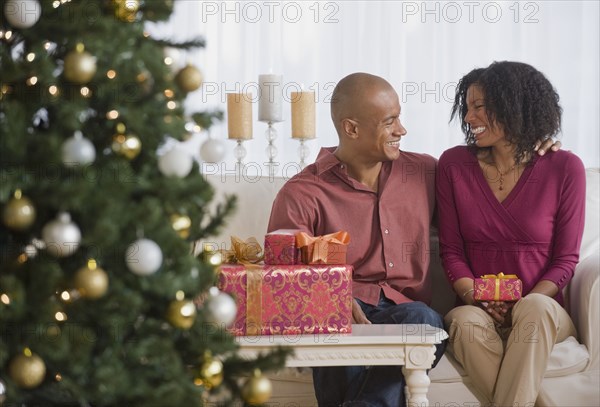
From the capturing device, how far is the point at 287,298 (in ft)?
8.07

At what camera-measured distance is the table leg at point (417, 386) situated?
7.94ft

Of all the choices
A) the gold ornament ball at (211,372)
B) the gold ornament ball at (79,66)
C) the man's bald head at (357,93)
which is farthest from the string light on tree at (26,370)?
the man's bald head at (357,93)

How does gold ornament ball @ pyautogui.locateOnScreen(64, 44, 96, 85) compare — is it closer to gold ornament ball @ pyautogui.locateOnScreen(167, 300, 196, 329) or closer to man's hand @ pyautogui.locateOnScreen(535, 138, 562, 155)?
gold ornament ball @ pyautogui.locateOnScreen(167, 300, 196, 329)

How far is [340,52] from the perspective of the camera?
14.4ft

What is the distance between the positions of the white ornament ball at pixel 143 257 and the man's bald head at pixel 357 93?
5.43 feet

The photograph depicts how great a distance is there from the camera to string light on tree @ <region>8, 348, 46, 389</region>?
4.59 ft

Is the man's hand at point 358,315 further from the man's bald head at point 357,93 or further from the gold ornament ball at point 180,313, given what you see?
the gold ornament ball at point 180,313

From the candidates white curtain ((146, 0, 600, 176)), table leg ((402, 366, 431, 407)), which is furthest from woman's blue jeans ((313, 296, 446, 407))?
white curtain ((146, 0, 600, 176))

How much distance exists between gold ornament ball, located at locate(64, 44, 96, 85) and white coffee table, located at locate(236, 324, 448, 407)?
112 cm

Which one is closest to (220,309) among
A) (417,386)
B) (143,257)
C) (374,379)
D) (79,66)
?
(143,257)

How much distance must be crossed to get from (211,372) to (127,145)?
15.8 inches

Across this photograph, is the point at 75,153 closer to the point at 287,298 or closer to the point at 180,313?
the point at 180,313

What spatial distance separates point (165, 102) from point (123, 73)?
0.27 feet

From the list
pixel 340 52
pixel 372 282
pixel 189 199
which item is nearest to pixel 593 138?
pixel 340 52
